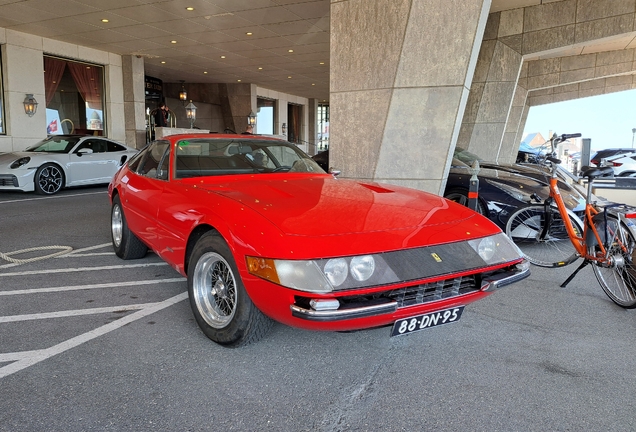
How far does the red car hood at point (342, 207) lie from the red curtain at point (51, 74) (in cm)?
1501

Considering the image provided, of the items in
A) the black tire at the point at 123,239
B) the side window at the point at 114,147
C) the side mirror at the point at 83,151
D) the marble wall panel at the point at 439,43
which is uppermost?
the marble wall panel at the point at 439,43

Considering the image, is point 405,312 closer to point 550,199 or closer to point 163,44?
point 550,199

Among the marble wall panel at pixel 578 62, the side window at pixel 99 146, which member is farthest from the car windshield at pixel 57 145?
the marble wall panel at pixel 578 62

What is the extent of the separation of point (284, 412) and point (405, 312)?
2.39ft

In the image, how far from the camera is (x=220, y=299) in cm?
272

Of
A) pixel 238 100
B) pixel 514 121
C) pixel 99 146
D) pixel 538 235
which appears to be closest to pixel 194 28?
pixel 99 146

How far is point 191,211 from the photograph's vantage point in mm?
2818

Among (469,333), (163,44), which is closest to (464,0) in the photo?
(469,333)

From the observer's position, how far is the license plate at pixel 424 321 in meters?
2.23

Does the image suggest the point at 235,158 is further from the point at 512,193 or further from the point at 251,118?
the point at 251,118

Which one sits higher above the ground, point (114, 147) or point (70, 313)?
point (114, 147)

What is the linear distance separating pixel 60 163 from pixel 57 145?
0.79 metres

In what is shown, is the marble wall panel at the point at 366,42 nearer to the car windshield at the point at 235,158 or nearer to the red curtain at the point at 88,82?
the car windshield at the point at 235,158

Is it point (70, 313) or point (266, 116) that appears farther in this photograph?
point (266, 116)
